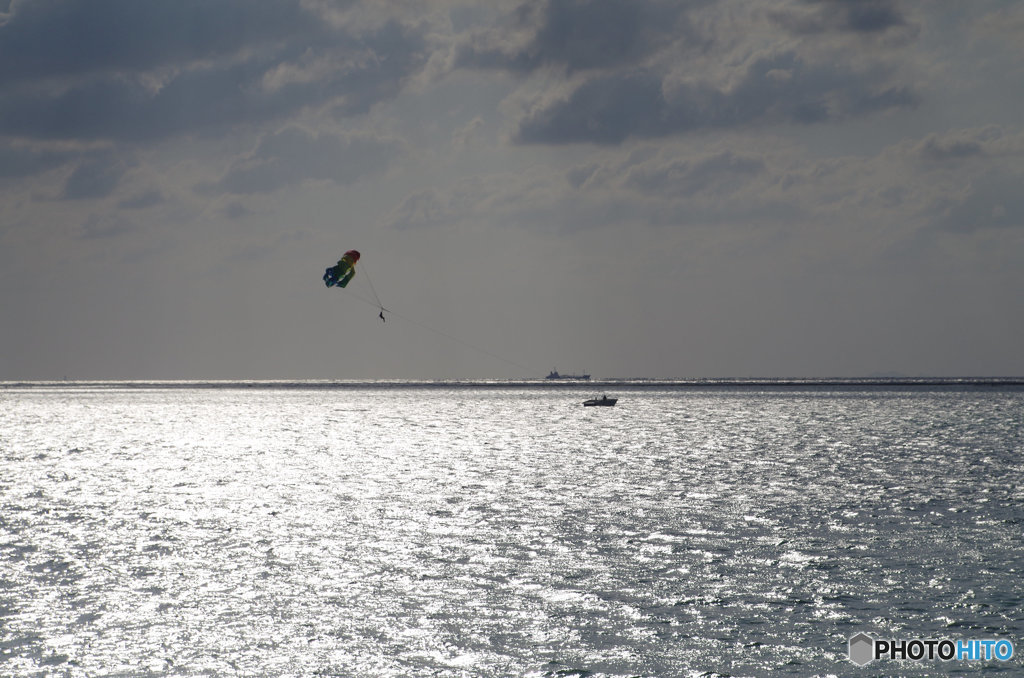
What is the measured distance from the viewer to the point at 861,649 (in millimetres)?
25203

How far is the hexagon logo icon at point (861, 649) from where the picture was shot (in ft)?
80.3

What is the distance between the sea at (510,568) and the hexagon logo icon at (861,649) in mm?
250

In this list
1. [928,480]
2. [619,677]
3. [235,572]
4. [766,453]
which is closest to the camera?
[619,677]

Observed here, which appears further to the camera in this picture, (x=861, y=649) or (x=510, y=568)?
(x=510, y=568)

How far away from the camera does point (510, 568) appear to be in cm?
3550

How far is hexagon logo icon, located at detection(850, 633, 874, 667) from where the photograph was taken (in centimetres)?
2447

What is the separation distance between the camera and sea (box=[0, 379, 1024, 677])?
82.2ft

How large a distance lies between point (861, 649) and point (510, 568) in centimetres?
1365

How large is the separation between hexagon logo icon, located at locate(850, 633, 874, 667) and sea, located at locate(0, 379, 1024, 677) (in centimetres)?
25

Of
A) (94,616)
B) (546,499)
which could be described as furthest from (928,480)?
(94,616)

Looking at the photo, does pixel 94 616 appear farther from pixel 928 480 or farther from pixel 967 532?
pixel 928 480

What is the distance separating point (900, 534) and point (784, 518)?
6875mm

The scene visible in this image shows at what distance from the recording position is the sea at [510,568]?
25062 millimetres

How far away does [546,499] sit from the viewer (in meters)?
57.5
